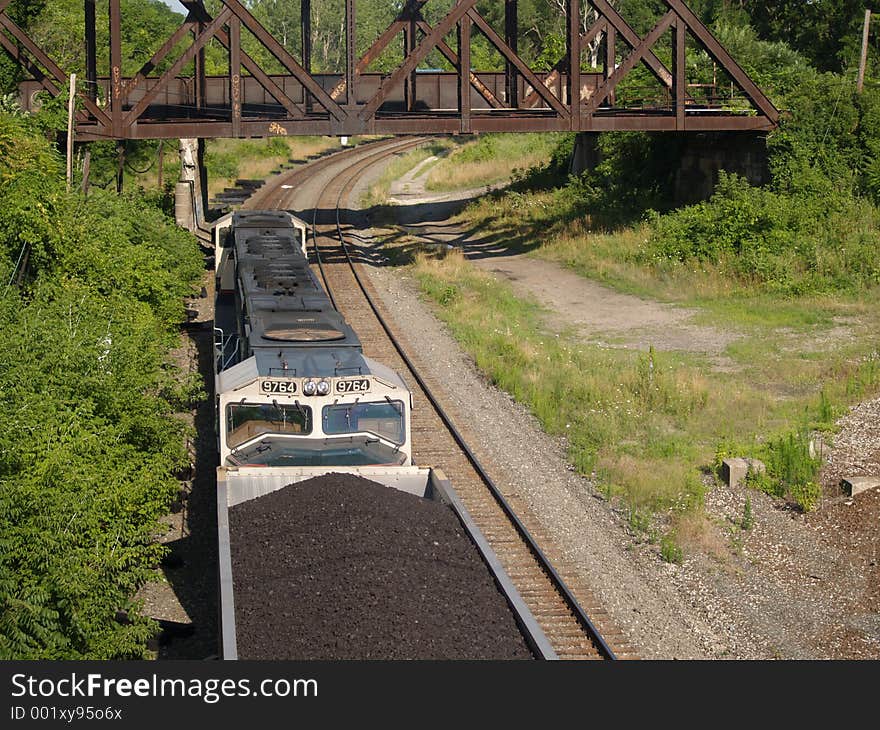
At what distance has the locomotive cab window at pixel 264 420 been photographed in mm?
15078

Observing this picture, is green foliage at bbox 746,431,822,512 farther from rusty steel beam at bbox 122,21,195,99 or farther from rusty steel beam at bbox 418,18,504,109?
rusty steel beam at bbox 122,21,195,99

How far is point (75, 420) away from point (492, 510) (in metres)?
6.43

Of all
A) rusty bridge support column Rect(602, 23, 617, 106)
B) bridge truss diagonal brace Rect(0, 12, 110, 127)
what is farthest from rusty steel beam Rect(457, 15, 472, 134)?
bridge truss diagonal brace Rect(0, 12, 110, 127)

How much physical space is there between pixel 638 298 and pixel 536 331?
205 inches

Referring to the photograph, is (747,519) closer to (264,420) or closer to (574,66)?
(264,420)

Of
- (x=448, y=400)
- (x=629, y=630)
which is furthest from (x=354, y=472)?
(x=448, y=400)

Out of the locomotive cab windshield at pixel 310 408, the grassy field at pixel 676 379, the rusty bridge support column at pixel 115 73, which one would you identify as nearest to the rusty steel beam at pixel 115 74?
the rusty bridge support column at pixel 115 73

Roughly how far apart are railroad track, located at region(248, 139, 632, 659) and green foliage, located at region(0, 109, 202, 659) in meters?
4.61

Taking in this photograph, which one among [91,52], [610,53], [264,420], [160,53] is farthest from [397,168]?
[264,420]

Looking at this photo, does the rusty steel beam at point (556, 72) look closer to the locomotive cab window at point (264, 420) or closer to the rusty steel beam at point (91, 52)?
the rusty steel beam at point (91, 52)

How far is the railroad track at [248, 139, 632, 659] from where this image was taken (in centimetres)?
1407

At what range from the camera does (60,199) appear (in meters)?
23.8

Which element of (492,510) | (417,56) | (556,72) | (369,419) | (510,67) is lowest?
(492,510)

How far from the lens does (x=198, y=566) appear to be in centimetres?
1612
